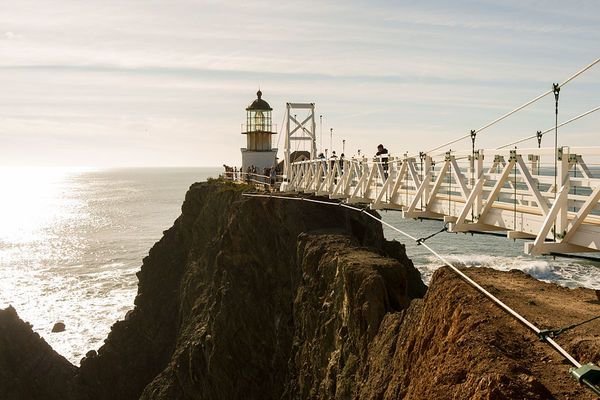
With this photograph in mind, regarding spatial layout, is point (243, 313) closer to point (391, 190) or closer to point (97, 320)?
point (391, 190)

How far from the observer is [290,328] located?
78.3 feet

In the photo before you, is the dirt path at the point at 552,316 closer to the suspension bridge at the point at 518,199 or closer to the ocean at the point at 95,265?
the suspension bridge at the point at 518,199

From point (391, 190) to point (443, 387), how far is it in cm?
778

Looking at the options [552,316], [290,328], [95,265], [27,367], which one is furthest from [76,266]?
[552,316]

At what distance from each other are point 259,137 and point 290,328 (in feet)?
77.0

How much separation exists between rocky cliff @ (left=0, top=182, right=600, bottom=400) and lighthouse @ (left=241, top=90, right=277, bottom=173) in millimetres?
7059

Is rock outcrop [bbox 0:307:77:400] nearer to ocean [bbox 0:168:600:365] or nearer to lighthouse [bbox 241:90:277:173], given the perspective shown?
ocean [bbox 0:168:600:365]

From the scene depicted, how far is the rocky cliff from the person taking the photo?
31.6 feet

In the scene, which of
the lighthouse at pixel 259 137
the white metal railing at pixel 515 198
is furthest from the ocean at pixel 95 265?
the white metal railing at pixel 515 198

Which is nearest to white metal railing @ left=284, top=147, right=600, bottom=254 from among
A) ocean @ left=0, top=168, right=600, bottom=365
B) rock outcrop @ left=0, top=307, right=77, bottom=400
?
rock outcrop @ left=0, top=307, right=77, bottom=400

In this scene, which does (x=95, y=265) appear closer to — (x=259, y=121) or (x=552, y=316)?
(x=259, y=121)

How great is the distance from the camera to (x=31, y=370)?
35.3m

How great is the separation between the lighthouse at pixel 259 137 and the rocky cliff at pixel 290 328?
706cm

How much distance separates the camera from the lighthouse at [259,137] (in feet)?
146
